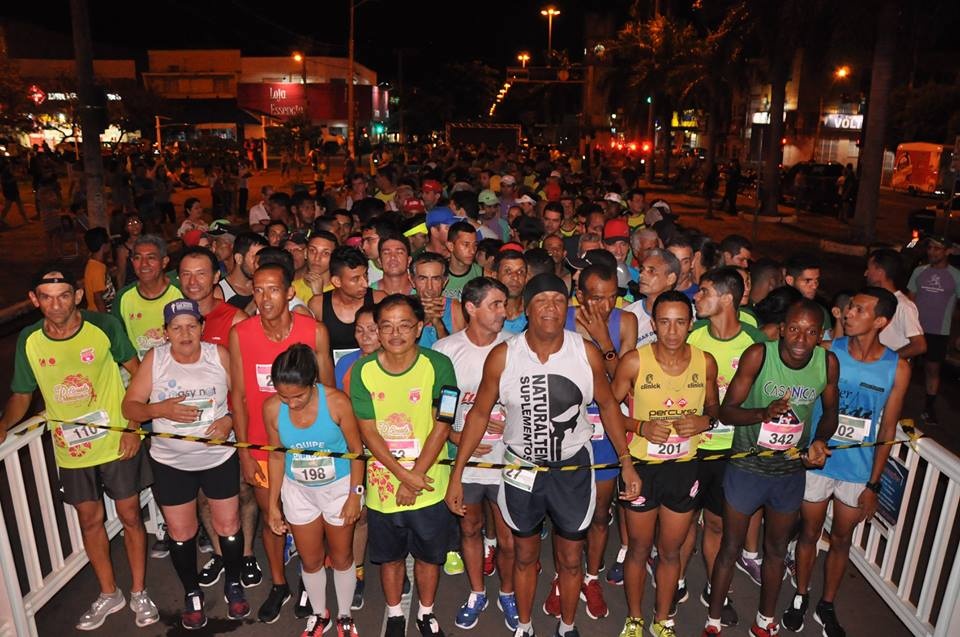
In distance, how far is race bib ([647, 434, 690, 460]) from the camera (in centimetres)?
443

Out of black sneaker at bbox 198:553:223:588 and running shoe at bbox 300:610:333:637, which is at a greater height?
running shoe at bbox 300:610:333:637

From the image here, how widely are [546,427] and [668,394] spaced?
74cm

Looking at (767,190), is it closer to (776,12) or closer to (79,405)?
(776,12)

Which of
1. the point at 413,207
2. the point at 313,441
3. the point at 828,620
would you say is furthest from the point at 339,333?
the point at 413,207

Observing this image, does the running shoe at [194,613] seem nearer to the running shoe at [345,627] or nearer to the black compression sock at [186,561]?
the black compression sock at [186,561]

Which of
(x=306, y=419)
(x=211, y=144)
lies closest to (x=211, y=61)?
(x=211, y=144)

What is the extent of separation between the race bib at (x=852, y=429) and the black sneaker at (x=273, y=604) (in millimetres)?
3769

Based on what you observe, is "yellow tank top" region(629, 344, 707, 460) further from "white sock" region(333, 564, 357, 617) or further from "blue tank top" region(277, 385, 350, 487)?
"white sock" region(333, 564, 357, 617)

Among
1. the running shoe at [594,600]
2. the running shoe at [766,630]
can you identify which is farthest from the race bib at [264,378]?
the running shoe at [766,630]

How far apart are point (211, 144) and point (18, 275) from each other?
3693 centimetres

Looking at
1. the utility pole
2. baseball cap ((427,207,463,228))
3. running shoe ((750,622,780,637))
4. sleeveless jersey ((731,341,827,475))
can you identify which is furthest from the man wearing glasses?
the utility pole

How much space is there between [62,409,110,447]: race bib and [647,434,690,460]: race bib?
3.36 metres

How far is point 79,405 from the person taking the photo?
4668mm

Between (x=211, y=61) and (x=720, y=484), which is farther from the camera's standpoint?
(x=211, y=61)
